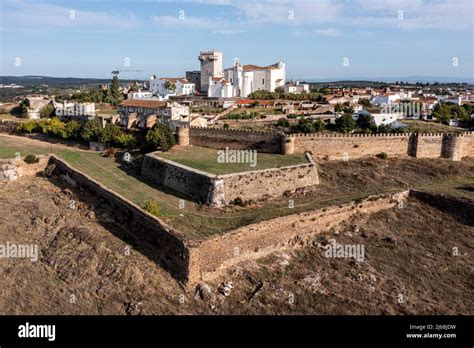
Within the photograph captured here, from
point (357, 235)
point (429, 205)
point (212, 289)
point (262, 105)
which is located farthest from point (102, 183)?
point (262, 105)

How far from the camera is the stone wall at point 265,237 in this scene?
17.1 m

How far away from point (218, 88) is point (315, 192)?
30.5 m

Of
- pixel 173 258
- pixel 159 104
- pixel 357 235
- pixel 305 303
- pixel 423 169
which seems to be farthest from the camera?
pixel 159 104

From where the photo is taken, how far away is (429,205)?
22953mm

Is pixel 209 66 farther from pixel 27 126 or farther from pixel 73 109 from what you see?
pixel 27 126

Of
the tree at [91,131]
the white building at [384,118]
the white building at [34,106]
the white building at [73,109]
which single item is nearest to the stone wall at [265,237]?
the white building at [384,118]

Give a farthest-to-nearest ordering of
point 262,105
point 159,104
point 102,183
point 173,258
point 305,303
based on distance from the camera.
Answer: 1. point 262,105
2. point 159,104
3. point 102,183
4. point 173,258
5. point 305,303

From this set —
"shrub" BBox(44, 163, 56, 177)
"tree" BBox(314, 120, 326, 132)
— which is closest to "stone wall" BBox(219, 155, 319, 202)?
"tree" BBox(314, 120, 326, 132)

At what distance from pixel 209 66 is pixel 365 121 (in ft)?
94.5

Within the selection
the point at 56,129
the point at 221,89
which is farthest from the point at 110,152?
the point at 221,89

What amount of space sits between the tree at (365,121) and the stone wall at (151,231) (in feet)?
67.4

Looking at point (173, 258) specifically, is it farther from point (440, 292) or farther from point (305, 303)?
point (440, 292)

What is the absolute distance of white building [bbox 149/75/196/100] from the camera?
58.6m

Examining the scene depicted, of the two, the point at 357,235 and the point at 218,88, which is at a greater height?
the point at 218,88
